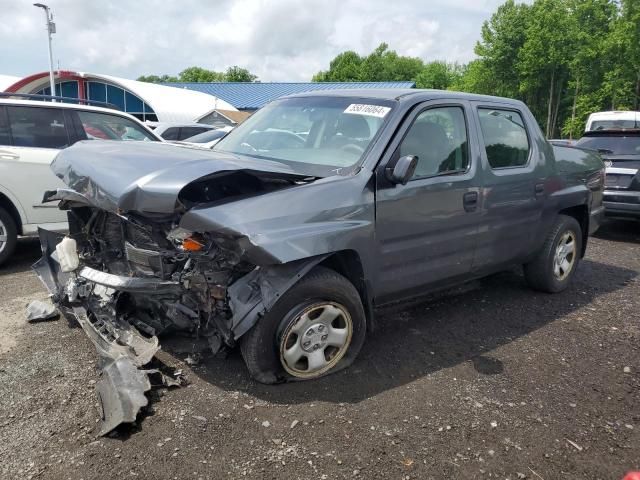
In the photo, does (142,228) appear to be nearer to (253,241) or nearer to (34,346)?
(253,241)

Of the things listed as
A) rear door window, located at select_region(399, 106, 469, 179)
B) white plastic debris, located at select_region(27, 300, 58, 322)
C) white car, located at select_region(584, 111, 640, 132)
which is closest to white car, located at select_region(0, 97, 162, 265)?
white plastic debris, located at select_region(27, 300, 58, 322)

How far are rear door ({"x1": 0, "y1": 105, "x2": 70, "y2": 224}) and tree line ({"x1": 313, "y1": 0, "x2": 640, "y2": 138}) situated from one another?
27.3m

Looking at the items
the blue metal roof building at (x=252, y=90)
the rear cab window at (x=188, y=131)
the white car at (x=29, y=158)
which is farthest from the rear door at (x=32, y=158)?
the blue metal roof building at (x=252, y=90)

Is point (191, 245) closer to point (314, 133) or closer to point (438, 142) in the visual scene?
point (314, 133)

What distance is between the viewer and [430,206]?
3.71 m

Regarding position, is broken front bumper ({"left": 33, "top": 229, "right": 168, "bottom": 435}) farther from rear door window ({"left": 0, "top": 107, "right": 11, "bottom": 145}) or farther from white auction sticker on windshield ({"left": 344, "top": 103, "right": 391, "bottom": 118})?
rear door window ({"left": 0, "top": 107, "right": 11, "bottom": 145})

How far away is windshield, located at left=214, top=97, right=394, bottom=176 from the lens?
3598 mm

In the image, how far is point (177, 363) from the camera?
3.53 m

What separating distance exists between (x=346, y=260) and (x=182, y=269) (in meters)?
1.07

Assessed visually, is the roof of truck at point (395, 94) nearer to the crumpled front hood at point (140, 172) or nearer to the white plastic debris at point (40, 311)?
the crumpled front hood at point (140, 172)

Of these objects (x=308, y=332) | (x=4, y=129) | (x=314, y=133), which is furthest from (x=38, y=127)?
(x=308, y=332)

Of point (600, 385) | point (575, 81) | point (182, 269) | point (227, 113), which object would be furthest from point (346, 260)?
point (575, 81)

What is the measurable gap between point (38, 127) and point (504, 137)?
16.8ft

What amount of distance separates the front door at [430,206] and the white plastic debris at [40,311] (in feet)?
8.86
